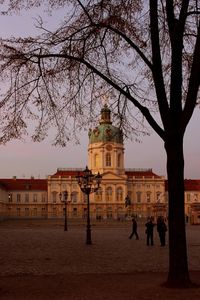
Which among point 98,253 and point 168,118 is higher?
point 168,118

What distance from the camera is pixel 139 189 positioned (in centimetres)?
14075

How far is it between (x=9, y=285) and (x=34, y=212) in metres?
126

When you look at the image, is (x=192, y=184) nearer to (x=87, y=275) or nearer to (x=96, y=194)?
(x=96, y=194)

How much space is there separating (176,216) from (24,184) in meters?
129

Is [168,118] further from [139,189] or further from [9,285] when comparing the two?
[139,189]

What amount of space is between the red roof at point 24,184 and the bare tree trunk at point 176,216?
414 feet

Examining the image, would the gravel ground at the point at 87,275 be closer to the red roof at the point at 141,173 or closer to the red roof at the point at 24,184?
the red roof at the point at 24,184

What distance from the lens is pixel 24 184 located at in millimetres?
138625

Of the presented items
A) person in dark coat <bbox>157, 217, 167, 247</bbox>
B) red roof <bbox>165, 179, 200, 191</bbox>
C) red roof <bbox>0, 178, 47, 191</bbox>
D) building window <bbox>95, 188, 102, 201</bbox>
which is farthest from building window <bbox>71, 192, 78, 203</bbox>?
person in dark coat <bbox>157, 217, 167, 247</bbox>

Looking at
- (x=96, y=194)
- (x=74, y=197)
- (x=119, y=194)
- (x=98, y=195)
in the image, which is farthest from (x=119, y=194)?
(x=74, y=197)

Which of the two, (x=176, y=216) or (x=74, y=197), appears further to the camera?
(x=74, y=197)

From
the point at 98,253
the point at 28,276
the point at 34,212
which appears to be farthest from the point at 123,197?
the point at 28,276

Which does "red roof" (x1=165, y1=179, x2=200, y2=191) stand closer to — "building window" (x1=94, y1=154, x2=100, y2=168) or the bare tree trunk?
"building window" (x1=94, y1=154, x2=100, y2=168)

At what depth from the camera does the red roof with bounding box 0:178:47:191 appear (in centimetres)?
13762
